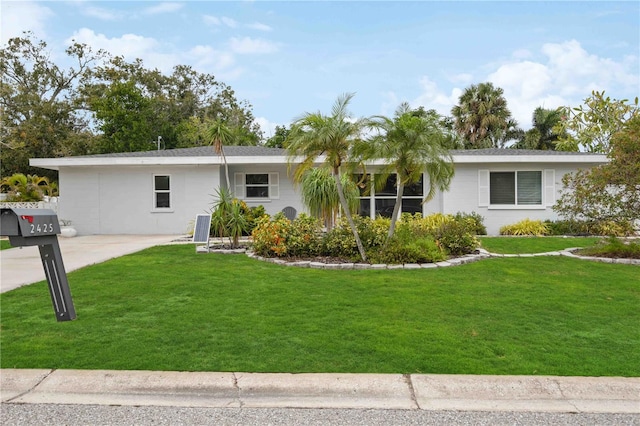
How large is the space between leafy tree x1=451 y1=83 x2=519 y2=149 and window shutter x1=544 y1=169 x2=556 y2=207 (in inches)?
531

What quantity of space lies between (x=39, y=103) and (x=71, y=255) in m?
24.6

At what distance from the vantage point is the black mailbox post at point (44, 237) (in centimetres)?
256

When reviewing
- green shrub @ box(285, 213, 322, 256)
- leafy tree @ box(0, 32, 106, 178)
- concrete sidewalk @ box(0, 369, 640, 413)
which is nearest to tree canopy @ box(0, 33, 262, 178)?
leafy tree @ box(0, 32, 106, 178)

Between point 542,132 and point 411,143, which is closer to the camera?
point 411,143

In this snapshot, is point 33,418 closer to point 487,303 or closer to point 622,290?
point 487,303

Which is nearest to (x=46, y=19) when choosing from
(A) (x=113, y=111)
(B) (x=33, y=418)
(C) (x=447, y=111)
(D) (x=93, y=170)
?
(D) (x=93, y=170)

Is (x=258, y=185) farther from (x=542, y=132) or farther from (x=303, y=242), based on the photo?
(x=542, y=132)

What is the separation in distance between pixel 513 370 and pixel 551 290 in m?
3.66

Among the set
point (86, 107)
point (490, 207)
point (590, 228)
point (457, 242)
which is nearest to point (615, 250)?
point (590, 228)

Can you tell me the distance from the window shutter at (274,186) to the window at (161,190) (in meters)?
3.69

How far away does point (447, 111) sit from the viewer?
103 ft

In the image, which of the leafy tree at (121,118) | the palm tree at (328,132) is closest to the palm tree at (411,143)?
the palm tree at (328,132)

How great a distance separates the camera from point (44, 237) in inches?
114

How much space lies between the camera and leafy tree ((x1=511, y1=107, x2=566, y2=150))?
97.0ft
